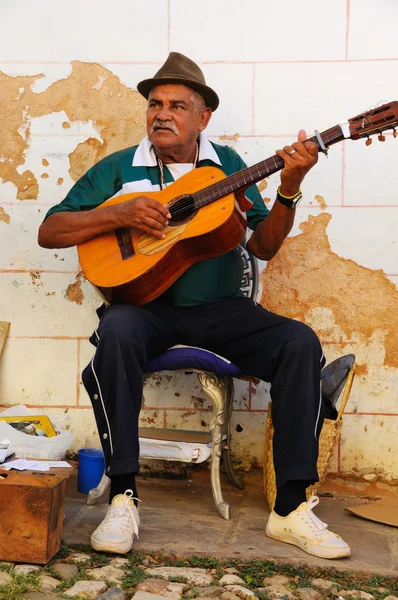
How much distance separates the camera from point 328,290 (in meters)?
3.95

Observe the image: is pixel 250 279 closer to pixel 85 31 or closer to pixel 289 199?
pixel 289 199

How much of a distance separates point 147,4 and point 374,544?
2.79m

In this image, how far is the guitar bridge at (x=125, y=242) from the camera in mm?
3168

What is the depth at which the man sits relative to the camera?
9.50 ft

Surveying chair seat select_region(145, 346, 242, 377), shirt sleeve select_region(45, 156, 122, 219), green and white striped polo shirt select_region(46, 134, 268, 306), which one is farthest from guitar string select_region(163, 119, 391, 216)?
chair seat select_region(145, 346, 242, 377)

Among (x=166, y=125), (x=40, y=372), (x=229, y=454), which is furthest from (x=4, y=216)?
(x=229, y=454)

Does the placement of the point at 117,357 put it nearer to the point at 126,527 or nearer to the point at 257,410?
the point at 126,527

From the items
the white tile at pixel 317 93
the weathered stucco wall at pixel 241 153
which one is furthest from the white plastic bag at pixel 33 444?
the white tile at pixel 317 93

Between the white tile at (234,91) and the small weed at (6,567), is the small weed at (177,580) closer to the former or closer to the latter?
the small weed at (6,567)

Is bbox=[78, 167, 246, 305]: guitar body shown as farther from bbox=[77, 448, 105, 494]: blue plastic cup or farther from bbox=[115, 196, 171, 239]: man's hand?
bbox=[77, 448, 105, 494]: blue plastic cup

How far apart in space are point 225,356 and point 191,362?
0.51 feet

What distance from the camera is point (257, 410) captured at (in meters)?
4.02

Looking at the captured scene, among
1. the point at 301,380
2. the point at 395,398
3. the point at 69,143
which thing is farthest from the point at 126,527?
the point at 69,143

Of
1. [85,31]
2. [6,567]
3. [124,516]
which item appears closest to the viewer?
[6,567]
